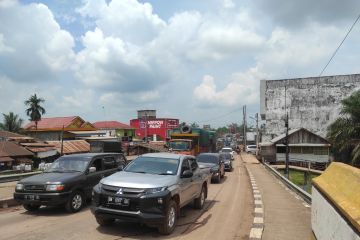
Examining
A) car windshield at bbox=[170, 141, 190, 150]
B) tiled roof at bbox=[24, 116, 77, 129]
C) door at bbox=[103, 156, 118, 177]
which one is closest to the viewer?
door at bbox=[103, 156, 118, 177]

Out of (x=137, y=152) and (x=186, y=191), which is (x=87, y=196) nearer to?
(x=186, y=191)

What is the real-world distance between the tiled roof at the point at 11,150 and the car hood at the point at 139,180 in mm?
28593

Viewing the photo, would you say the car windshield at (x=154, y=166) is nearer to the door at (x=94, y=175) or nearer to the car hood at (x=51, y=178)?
the car hood at (x=51, y=178)

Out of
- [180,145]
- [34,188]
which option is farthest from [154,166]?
[180,145]

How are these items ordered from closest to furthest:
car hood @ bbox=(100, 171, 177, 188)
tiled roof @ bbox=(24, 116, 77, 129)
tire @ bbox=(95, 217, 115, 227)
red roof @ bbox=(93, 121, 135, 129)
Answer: car hood @ bbox=(100, 171, 177, 188), tire @ bbox=(95, 217, 115, 227), tiled roof @ bbox=(24, 116, 77, 129), red roof @ bbox=(93, 121, 135, 129)

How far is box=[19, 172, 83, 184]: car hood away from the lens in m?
11.8

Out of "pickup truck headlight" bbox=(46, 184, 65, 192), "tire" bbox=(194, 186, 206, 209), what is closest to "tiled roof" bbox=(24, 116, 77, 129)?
"tire" bbox=(194, 186, 206, 209)

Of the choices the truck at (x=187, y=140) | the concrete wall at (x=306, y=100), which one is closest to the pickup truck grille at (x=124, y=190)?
the truck at (x=187, y=140)

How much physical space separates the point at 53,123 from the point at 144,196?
68.2m

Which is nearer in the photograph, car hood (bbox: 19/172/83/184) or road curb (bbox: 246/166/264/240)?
road curb (bbox: 246/166/264/240)

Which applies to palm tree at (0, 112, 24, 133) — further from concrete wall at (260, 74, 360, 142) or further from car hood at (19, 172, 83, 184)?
car hood at (19, 172, 83, 184)

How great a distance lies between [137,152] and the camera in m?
60.7

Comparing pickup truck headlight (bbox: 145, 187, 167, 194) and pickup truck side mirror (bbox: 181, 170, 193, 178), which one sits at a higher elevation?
pickup truck side mirror (bbox: 181, 170, 193, 178)

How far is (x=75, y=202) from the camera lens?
12.2 metres
